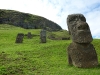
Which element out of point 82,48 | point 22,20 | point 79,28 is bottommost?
point 82,48

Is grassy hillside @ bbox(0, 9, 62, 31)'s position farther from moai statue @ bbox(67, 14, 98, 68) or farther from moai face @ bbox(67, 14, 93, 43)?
moai statue @ bbox(67, 14, 98, 68)

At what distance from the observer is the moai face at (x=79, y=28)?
15266mm

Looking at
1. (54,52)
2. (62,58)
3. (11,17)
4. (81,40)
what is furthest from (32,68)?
(11,17)

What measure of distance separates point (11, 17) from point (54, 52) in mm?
71715

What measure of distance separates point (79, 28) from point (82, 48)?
132 cm

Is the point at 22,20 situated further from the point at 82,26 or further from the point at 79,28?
the point at 82,26

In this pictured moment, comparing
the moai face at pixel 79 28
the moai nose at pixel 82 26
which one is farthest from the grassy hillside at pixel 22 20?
the moai nose at pixel 82 26

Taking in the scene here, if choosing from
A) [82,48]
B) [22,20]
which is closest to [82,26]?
[82,48]

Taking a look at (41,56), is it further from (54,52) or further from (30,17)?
(30,17)

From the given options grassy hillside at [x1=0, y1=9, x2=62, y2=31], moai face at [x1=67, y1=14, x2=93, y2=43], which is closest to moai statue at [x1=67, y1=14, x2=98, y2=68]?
moai face at [x1=67, y1=14, x2=93, y2=43]

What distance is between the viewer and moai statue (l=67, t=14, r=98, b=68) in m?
15.1

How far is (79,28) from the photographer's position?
613 inches

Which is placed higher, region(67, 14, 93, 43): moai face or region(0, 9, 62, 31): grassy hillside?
region(0, 9, 62, 31): grassy hillside

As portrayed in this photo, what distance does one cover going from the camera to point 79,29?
1559 cm
